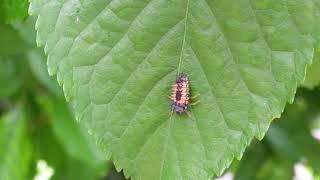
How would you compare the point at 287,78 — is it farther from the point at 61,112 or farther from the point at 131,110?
the point at 61,112

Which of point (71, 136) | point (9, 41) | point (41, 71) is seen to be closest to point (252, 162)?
point (71, 136)

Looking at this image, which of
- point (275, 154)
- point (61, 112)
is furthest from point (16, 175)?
point (275, 154)

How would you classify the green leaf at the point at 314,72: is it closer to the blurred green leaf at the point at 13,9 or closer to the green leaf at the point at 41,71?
the blurred green leaf at the point at 13,9

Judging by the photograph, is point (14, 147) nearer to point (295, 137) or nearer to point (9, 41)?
point (9, 41)

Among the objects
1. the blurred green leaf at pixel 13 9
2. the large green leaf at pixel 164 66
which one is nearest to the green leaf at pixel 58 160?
the blurred green leaf at pixel 13 9

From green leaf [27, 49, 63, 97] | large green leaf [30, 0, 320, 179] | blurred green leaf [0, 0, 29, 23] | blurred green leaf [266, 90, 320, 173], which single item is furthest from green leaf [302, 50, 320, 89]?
green leaf [27, 49, 63, 97]

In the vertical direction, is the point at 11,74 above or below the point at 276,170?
above
